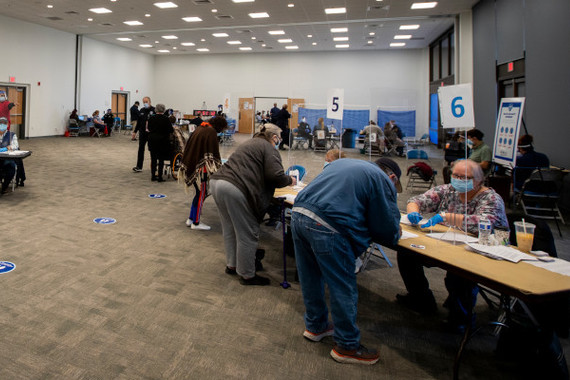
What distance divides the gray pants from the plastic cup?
190 centimetres

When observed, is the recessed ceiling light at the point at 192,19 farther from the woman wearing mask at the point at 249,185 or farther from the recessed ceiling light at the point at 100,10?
the woman wearing mask at the point at 249,185

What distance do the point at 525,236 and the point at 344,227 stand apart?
3.70ft

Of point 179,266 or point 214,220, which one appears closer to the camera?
point 179,266

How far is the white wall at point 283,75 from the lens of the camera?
20.1 metres

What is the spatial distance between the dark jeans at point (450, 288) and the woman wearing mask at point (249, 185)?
113cm


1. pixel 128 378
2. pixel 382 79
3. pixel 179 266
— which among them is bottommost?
pixel 128 378

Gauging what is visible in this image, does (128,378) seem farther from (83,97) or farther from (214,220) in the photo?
(83,97)

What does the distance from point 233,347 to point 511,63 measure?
361 inches

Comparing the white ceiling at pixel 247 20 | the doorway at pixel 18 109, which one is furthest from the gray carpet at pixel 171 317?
the doorway at pixel 18 109

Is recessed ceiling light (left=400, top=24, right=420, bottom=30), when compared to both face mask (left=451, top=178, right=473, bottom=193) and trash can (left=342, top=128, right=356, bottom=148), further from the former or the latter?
face mask (left=451, top=178, right=473, bottom=193)

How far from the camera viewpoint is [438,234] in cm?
273

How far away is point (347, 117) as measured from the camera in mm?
13227

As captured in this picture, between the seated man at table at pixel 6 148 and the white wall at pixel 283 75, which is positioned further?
the white wall at pixel 283 75

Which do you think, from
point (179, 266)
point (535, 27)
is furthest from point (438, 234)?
point (535, 27)
